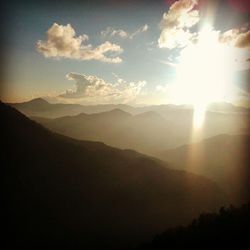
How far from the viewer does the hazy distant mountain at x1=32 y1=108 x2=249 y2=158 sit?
15.9 ft

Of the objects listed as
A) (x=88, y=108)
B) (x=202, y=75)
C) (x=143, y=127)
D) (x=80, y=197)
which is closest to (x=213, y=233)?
(x=143, y=127)

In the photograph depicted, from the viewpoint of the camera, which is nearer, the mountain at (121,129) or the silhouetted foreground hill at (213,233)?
the silhouetted foreground hill at (213,233)

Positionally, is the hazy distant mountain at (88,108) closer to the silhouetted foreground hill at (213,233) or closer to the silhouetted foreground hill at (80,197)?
the silhouetted foreground hill at (80,197)

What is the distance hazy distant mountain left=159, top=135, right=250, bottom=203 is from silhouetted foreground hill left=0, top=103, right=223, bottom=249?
156 mm

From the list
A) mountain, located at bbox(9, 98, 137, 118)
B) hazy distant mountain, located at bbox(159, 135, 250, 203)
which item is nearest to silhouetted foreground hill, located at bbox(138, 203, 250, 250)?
hazy distant mountain, located at bbox(159, 135, 250, 203)

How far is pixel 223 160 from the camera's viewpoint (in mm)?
4824

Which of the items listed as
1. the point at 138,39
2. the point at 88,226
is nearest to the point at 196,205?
the point at 88,226

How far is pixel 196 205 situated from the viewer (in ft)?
15.6

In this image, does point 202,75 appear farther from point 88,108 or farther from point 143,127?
point 88,108

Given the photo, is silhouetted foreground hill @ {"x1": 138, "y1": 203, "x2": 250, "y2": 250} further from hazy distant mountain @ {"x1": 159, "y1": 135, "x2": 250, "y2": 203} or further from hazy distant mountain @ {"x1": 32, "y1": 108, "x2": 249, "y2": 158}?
hazy distant mountain @ {"x1": 32, "y1": 108, "x2": 249, "y2": 158}

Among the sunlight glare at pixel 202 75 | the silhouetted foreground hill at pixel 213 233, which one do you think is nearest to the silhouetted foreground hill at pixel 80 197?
the silhouetted foreground hill at pixel 213 233

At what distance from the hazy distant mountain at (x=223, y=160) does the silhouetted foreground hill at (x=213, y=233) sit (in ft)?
0.83

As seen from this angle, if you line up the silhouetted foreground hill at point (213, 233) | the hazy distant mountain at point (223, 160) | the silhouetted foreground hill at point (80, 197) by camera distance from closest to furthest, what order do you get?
the silhouetted foreground hill at point (213, 233), the silhouetted foreground hill at point (80, 197), the hazy distant mountain at point (223, 160)

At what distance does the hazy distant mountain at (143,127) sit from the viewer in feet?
15.9
